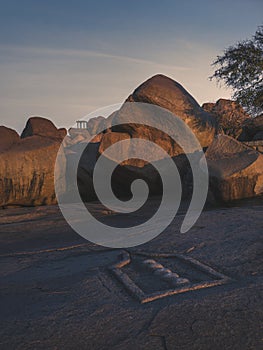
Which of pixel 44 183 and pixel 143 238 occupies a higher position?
pixel 44 183

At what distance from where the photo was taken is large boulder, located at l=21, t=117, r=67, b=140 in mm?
11815

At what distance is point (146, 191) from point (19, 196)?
2941mm

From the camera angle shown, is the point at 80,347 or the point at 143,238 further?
the point at 143,238

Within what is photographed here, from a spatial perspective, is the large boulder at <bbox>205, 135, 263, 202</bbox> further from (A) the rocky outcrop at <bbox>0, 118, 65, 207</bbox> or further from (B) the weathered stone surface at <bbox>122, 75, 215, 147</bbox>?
(A) the rocky outcrop at <bbox>0, 118, 65, 207</bbox>

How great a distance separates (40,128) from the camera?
1191cm

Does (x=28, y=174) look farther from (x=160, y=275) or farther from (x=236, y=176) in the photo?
(x=160, y=275)

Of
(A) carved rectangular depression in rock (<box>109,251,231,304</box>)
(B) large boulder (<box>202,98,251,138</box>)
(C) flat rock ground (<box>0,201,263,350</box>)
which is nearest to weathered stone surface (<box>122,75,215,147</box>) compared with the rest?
(B) large boulder (<box>202,98,251,138</box>)

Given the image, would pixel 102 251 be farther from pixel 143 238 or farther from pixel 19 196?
pixel 19 196

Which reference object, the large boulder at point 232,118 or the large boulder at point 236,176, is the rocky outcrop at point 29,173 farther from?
the large boulder at point 232,118

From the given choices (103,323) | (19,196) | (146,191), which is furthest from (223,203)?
(103,323)

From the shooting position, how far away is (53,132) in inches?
476

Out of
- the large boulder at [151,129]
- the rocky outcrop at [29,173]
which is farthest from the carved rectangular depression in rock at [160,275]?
the large boulder at [151,129]

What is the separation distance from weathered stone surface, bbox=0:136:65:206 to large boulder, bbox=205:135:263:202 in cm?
334

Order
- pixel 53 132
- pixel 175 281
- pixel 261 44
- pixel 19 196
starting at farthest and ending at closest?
pixel 261 44 < pixel 53 132 < pixel 19 196 < pixel 175 281
